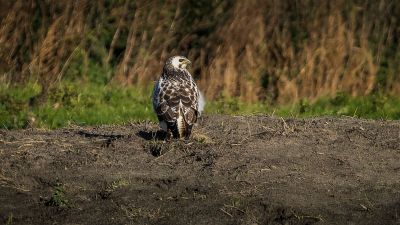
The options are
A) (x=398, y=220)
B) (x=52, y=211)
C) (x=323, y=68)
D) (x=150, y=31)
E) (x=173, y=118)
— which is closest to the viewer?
(x=398, y=220)

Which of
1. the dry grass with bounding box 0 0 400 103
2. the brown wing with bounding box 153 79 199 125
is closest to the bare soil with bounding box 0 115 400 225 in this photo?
the brown wing with bounding box 153 79 199 125

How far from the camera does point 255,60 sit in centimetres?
1514

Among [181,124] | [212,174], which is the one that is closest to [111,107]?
[181,124]

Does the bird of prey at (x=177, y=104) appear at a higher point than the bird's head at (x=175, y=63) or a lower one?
lower

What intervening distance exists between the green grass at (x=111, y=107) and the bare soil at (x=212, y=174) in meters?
1.52

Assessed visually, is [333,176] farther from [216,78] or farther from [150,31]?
[150,31]

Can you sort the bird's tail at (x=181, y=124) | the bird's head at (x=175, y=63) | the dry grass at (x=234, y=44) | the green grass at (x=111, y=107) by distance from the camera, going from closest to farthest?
the bird's tail at (x=181, y=124)
the bird's head at (x=175, y=63)
the green grass at (x=111, y=107)
the dry grass at (x=234, y=44)

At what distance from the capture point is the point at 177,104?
10.1 m

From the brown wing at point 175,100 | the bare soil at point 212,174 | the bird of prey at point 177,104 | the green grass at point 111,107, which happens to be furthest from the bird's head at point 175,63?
the green grass at point 111,107

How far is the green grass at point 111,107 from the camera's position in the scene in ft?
41.2

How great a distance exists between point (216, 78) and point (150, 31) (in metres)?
1.68

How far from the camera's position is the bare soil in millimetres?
7773

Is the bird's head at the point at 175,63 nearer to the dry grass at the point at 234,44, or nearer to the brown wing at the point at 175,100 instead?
the brown wing at the point at 175,100

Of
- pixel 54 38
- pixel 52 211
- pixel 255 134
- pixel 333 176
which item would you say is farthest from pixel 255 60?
pixel 52 211
